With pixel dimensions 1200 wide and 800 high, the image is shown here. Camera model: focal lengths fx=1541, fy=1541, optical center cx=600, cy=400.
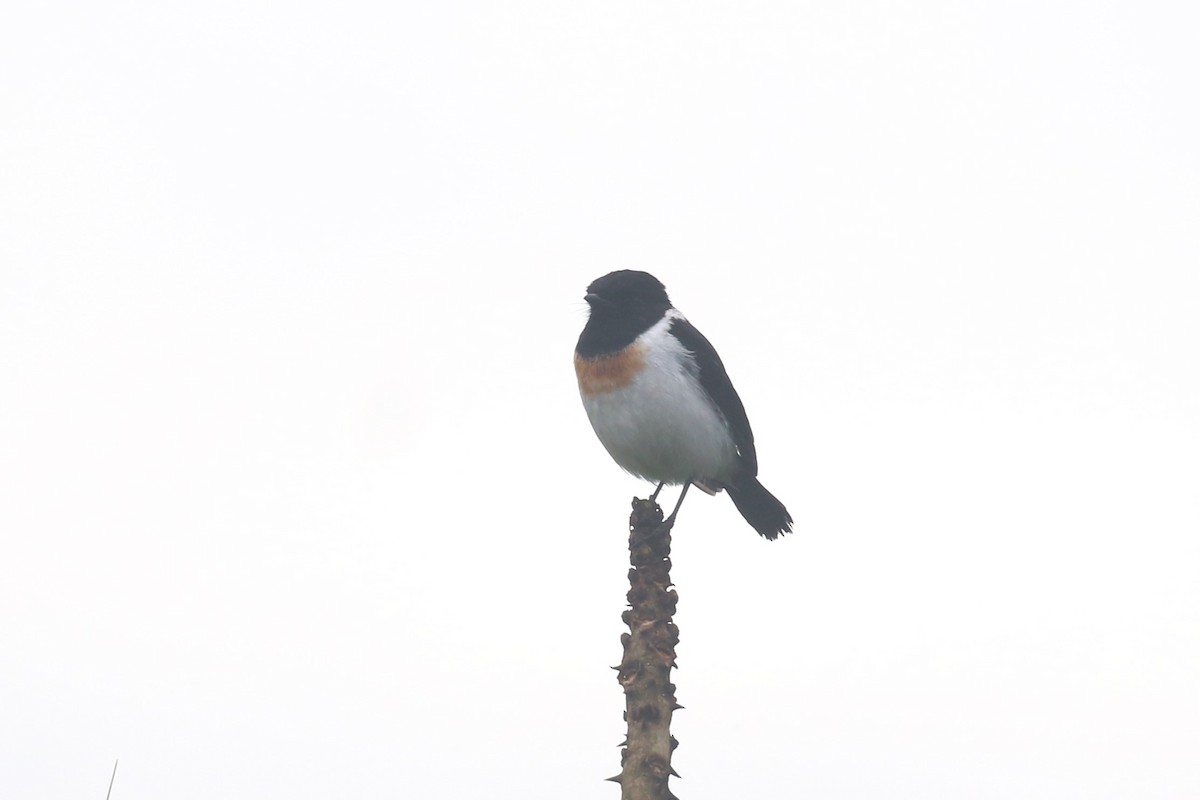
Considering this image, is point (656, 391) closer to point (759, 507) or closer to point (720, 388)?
point (720, 388)

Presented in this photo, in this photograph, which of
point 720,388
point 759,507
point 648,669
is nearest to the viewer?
point 648,669

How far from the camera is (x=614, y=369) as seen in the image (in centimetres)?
1002

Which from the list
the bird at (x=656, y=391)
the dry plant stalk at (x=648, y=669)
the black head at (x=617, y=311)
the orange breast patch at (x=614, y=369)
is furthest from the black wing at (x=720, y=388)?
the dry plant stalk at (x=648, y=669)

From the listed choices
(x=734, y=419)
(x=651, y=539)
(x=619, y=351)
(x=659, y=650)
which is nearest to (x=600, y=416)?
(x=619, y=351)

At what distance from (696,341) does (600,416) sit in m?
0.95

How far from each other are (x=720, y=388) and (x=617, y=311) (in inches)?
39.0

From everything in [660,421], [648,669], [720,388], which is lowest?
[648,669]

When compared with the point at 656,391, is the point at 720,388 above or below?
above

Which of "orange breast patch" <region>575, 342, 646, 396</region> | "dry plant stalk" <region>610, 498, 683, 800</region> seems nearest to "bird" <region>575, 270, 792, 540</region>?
"orange breast patch" <region>575, 342, 646, 396</region>

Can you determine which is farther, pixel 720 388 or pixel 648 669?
pixel 720 388

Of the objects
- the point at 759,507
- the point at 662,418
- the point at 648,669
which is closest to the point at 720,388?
the point at 662,418

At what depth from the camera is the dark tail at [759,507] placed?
1106 cm

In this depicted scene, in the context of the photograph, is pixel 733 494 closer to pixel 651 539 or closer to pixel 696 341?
pixel 696 341

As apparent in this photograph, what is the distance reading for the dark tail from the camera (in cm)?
1106
